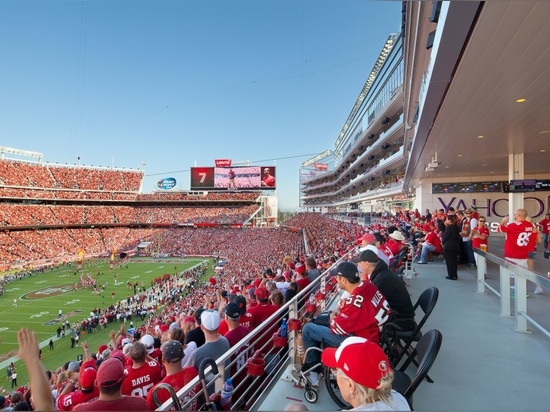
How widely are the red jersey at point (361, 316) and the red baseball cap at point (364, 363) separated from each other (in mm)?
1035

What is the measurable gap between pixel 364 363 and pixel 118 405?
1718mm

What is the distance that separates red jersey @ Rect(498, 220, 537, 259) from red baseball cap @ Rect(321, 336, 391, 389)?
18.4ft

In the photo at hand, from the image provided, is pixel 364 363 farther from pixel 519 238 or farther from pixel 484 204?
pixel 484 204

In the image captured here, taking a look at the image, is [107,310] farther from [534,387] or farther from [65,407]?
[534,387]

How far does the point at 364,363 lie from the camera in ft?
5.05

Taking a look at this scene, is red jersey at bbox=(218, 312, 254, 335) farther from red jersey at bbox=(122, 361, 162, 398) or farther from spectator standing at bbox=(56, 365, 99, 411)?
spectator standing at bbox=(56, 365, 99, 411)

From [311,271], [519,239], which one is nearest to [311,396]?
[311,271]

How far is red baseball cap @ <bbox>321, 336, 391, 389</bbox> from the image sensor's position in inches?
60.1

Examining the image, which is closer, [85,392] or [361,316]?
[361,316]

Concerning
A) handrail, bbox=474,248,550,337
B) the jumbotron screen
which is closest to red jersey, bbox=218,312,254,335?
handrail, bbox=474,248,550,337

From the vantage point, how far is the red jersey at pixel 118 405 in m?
2.07

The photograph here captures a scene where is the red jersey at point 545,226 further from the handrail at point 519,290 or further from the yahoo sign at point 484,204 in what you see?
the handrail at point 519,290

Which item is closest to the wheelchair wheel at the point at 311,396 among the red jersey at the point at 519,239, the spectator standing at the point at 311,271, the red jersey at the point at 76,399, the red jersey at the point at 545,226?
the red jersey at the point at 76,399

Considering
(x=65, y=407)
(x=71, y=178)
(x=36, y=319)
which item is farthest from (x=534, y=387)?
(x=71, y=178)
